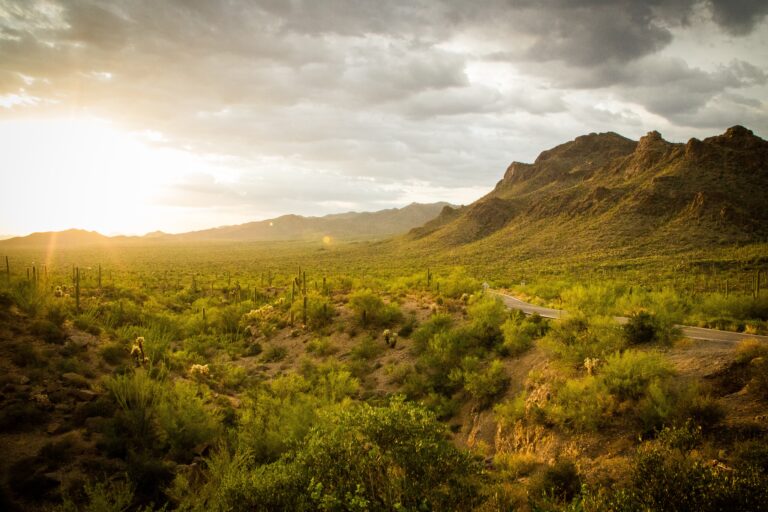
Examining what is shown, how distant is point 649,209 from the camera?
63.7 meters

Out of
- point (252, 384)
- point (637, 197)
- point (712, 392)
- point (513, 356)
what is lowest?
point (252, 384)

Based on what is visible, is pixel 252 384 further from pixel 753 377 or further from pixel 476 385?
pixel 753 377

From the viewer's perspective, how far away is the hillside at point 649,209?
55094 millimetres

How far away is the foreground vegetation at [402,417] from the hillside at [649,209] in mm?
46939

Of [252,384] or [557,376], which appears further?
[252,384]

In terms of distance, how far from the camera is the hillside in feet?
181

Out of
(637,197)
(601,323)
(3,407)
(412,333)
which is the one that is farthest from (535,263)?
(3,407)

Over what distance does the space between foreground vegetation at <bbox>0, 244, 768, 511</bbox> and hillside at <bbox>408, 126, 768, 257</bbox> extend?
46939 mm

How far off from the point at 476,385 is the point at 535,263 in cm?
4830

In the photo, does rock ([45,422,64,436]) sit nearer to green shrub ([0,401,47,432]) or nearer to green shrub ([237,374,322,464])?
green shrub ([0,401,47,432])

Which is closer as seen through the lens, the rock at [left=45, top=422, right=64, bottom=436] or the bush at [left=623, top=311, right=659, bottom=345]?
the rock at [left=45, top=422, right=64, bottom=436]

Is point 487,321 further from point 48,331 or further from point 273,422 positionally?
point 48,331

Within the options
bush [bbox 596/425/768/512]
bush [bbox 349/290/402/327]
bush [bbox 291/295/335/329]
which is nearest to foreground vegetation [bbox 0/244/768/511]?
bush [bbox 596/425/768/512]

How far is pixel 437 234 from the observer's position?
108875 mm
